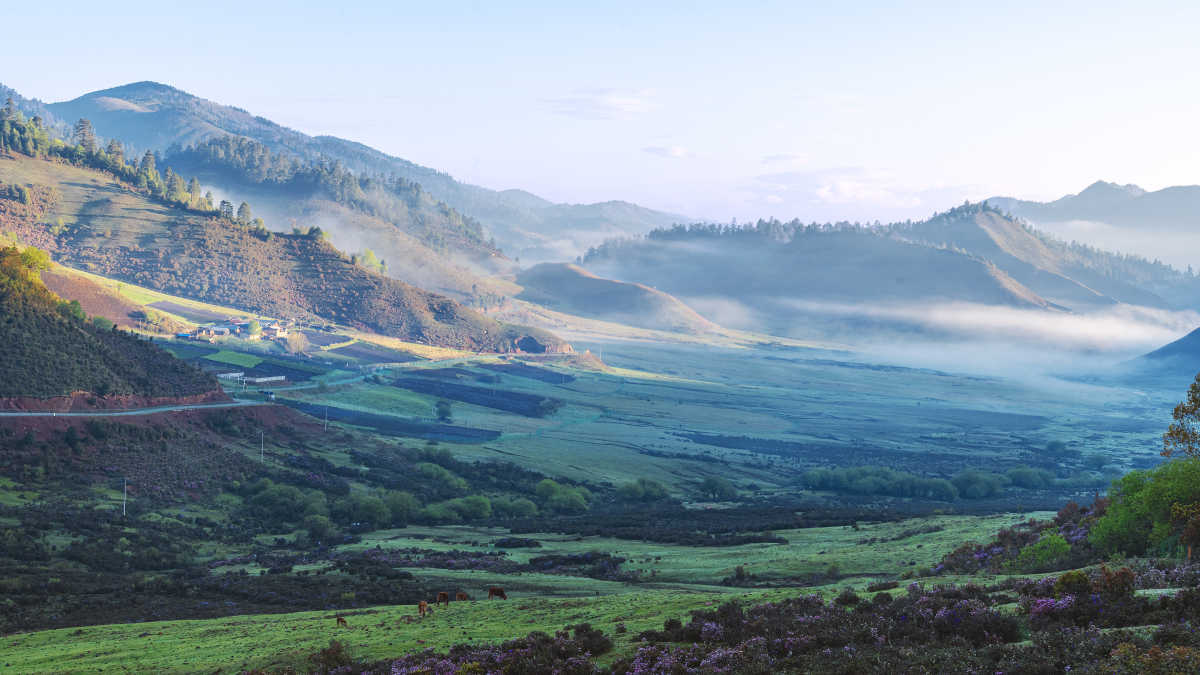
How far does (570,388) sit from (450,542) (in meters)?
116

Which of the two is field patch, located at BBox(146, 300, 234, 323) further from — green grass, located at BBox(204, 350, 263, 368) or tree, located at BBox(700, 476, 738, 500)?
tree, located at BBox(700, 476, 738, 500)

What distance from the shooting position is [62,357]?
7531cm

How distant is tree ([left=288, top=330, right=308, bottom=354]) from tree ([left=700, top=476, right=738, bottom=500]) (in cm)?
9225

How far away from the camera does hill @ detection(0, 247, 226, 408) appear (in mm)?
70875

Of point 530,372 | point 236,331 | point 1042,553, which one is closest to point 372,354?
point 236,331

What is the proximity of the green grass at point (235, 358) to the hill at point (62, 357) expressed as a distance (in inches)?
1413

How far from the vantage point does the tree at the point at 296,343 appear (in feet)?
523

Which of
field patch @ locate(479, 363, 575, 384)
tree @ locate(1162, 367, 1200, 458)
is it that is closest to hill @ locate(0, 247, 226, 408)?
tree @ locate(1162, 367, 1200, 458)

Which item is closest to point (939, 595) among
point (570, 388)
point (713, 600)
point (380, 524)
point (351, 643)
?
point (713, 600)

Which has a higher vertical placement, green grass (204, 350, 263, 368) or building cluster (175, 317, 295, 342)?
building cluster (175, 317, 295, 342)

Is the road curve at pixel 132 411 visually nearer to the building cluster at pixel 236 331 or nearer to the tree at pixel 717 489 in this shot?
the tree at pixel 717 489

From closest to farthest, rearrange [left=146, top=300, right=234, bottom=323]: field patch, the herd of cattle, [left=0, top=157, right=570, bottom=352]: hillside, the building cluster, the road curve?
1. the herd of cattle
2. the road curve
3. the building cluster
4. [left=146, top=300, right=234, bottom=323]: field patch
5. [left=0, top=157, right=570, bottom=352]: hillside

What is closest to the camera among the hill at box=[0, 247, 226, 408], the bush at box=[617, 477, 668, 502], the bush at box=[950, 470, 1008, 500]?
the hill at box=[0, 247, 226, 408]

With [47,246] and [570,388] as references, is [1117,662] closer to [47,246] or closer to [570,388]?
[570,388]
